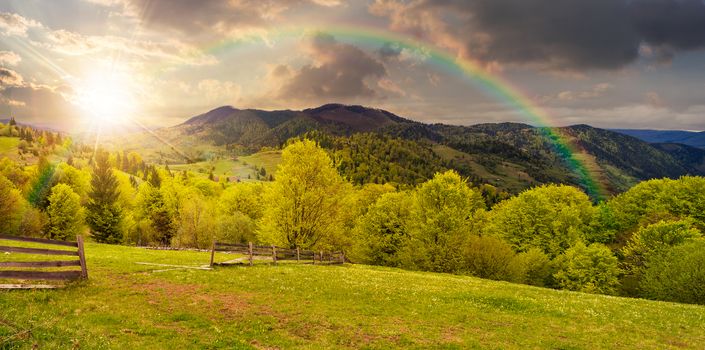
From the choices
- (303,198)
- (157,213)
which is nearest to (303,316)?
(303,198)

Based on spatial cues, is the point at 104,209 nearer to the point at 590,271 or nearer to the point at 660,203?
the point at 590,271

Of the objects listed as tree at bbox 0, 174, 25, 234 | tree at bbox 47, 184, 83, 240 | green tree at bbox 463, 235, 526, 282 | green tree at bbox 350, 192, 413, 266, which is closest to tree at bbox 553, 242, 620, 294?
green tree at bbox 463, 235, 526, 282

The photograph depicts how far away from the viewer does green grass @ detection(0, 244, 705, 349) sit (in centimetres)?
1514

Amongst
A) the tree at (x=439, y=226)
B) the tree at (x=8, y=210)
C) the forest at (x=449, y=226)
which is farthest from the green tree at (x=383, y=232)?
the tree at (x=8, y=210)

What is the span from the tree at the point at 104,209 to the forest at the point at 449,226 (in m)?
0.22

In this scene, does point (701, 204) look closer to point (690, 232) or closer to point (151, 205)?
point (690, 232)

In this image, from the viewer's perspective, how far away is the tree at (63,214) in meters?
78.8

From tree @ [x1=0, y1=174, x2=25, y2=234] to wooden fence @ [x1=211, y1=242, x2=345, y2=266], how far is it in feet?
202

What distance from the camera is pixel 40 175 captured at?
119438 mm

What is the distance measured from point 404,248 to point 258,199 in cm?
5727

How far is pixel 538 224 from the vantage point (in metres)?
75.1

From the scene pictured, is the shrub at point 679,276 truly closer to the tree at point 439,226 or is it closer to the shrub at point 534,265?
the shrub at point 534,265

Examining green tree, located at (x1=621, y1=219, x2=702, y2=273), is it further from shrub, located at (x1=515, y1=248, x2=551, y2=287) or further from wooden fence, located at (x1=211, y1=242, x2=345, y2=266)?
wooden fence, located at (x1=211, y1=242, x2=345, y2=266)

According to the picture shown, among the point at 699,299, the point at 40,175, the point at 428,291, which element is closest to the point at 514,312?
the point at 428,291
